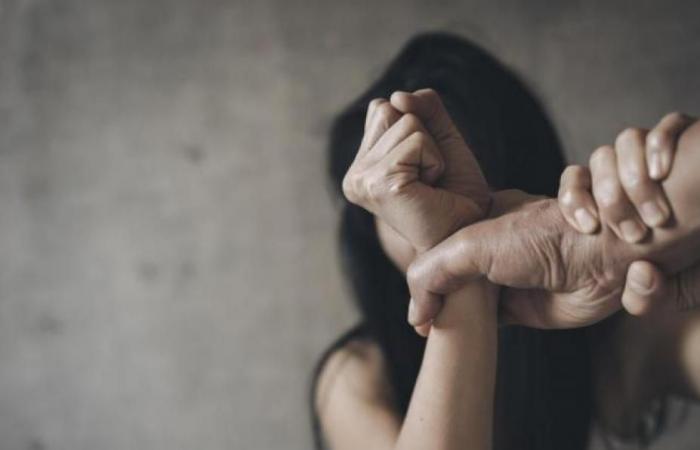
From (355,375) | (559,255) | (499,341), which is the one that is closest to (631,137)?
(559,255)

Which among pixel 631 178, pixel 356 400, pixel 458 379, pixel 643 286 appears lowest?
pixel 356 400

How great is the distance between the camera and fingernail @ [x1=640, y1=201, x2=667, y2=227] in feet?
1.63

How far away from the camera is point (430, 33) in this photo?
4.36 ft

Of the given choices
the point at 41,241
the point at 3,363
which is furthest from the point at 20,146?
the point at 3,363

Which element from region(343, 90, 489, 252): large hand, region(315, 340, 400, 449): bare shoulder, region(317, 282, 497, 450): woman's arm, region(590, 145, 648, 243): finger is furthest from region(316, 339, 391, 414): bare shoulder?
region(590, 145, 648, 243): finger

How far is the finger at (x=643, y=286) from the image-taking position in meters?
0.53

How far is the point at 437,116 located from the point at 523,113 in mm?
450

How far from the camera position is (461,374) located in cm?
66

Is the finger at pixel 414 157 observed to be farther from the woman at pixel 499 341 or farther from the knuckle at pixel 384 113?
the woman at pixel 499 341

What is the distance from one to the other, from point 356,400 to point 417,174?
560mm

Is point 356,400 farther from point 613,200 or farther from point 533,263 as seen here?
point 613,200

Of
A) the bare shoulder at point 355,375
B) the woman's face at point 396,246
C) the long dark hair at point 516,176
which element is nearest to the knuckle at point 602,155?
the woman's face at point 396,246

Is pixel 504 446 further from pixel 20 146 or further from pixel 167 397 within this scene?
pixel 20 146

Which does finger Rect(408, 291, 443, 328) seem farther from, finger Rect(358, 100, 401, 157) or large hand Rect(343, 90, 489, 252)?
finger Rect(358, 100, 401, 157)
